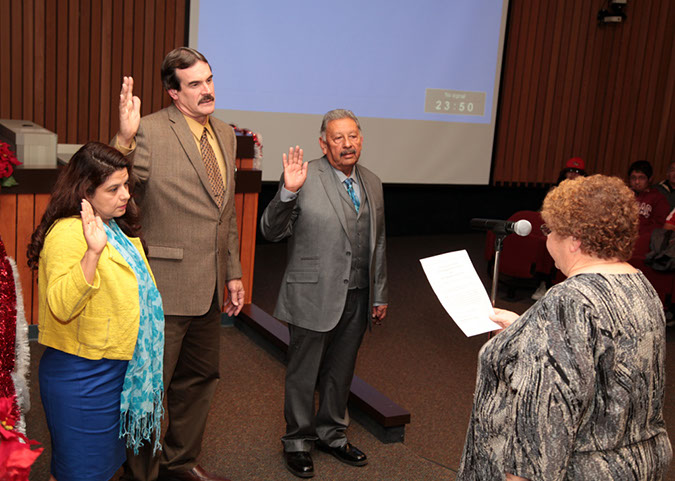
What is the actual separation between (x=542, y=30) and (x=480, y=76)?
116cm

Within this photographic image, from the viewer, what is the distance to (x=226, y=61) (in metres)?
6.48

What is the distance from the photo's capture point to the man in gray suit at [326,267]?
2.78 m

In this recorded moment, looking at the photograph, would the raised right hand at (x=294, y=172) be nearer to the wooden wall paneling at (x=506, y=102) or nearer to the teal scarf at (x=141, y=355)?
the teal scarf at (x=141, y=355)

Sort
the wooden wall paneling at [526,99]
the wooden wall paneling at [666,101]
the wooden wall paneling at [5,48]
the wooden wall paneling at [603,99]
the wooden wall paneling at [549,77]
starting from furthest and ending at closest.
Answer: the wooden wall paneling at [666,101]
the wooden wall paneling at [603,99]
the wooden wall paneling at [549,77]
the wooden wall paneling at [526,99]
the wooden wall paneling at [5,48]

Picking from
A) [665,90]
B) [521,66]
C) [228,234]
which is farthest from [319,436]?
[665,90]

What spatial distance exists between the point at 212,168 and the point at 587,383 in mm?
1609

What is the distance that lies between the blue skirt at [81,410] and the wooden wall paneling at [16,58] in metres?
4.68

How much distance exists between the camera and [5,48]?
19.2ft

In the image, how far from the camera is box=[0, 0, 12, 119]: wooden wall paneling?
227 inches

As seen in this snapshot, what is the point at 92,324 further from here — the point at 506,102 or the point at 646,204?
the point at 506,102

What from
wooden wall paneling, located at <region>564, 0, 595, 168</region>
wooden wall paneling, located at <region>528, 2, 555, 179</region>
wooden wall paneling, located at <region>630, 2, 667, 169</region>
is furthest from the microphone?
wooden wall paneling, located at <region>630, 2, 667, 169</region>

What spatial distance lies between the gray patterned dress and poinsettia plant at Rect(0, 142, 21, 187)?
10.8 feet

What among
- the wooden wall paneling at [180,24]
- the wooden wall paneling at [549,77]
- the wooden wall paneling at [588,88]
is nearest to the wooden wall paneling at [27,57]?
the wooden wall paneling at [180,24]

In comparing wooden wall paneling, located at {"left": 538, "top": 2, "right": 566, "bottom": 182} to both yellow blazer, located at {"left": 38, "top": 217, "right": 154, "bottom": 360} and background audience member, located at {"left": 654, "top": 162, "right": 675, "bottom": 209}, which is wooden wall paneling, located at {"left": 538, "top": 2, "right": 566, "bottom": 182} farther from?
yellow blazer, located at {"left": 38, "top": 217, "right": 154, "bottom": 360}
